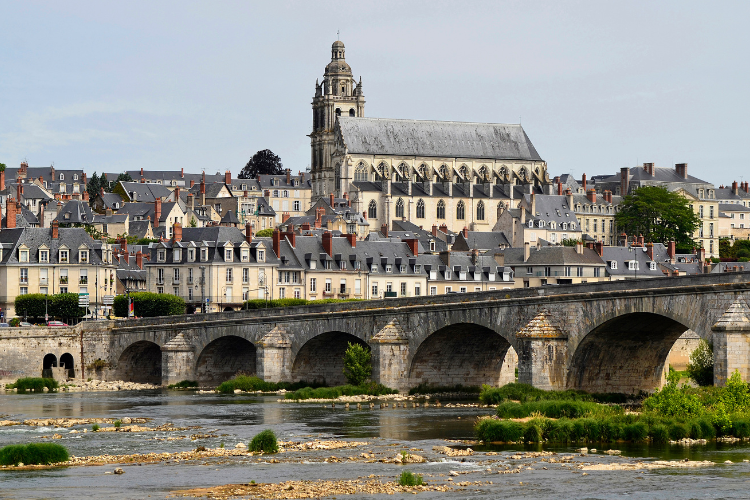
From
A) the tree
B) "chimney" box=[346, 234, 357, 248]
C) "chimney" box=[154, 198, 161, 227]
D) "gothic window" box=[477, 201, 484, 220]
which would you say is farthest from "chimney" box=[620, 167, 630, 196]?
"chimney" box=[346, 234, 357, 248]

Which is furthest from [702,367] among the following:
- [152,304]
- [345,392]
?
[152,304]

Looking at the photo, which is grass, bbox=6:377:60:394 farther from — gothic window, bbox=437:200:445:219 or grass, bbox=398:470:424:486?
gothic window, bbox=437:200:445:219

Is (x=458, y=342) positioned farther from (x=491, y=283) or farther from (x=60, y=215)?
(x=60, y=215)

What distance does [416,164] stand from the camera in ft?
563

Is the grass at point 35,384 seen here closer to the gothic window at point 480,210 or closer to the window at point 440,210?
the window at point 440,210

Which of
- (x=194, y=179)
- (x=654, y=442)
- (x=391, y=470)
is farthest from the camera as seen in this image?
(x=194, y=179)

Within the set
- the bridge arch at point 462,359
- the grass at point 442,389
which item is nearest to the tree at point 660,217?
the bridge arch at point 462,359

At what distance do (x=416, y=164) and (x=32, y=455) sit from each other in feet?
440

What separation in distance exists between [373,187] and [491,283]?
61946 millimetres

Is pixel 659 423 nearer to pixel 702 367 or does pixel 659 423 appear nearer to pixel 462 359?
pixel 702 367

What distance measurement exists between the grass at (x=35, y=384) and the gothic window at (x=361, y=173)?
3760 inches

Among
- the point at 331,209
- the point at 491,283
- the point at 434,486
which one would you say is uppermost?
the point at 331,209

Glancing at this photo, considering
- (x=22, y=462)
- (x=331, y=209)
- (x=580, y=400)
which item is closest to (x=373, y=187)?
Answer: (x=331, y=209)

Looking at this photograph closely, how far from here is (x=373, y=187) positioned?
16350 cm
